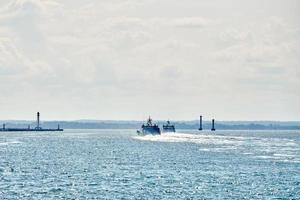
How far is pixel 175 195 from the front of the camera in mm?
99312

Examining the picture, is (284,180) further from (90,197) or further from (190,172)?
(90,197)

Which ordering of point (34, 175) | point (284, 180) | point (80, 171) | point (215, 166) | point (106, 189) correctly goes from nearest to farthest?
point (106, 189) → point (284, 180) → point (34, 175) → point (80, 171) → point (215, 166)

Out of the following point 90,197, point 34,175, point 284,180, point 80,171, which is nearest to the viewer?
point 90,197

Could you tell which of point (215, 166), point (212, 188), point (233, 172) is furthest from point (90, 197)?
point (215, 166)

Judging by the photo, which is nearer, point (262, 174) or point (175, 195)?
point (175, 195)

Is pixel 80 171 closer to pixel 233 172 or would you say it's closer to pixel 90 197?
Answer: pixel 233 172

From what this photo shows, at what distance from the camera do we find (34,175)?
5027 inches

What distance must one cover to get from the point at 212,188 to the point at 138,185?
34.1 feet

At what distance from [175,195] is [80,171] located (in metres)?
40.1

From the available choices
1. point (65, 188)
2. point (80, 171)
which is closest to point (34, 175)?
point (80, 171)

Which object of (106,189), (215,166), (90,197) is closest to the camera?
(90,197)

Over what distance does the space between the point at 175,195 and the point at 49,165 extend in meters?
58.6

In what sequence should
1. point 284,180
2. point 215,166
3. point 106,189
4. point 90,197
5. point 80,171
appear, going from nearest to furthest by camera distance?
1. point 90,197
2. point 106,189
3. point 284,180
4. point 80,171
5. point 215,166

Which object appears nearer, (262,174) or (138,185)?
(138,185)
